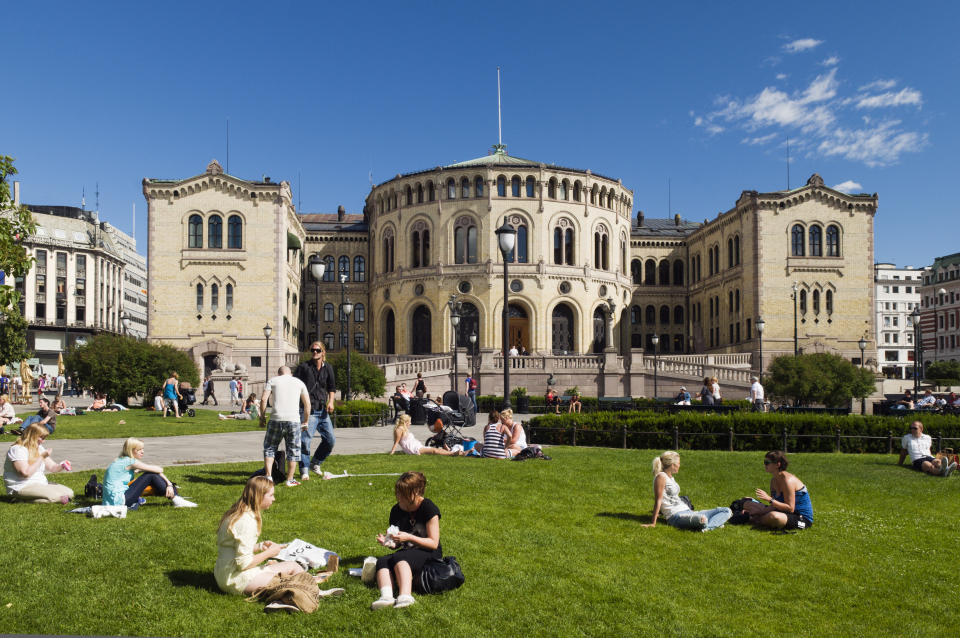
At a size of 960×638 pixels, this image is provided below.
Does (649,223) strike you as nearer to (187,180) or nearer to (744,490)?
(187,180)

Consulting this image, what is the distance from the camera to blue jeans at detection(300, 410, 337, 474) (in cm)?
1277

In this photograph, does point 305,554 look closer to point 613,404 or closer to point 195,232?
point 613,404

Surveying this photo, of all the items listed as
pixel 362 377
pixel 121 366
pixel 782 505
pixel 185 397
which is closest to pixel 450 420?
pixel 782 505

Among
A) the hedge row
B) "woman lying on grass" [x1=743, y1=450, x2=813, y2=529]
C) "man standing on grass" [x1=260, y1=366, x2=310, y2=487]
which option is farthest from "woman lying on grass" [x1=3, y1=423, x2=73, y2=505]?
the hedge row

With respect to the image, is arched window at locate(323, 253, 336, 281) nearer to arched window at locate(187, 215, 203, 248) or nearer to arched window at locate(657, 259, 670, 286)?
arched window at locate(187, 215, 203, 248)

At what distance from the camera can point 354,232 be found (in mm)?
67438

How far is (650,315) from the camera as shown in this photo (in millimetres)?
69312

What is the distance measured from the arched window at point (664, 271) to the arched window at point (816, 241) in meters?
15.1

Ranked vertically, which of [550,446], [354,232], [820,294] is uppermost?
[354,232]

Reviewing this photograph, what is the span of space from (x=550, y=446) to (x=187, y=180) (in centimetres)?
4120

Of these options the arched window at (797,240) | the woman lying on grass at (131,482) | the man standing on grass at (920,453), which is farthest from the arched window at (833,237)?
the woman lying on grass at (131,482)

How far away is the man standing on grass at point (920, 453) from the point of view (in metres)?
15.2

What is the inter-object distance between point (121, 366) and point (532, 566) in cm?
2897

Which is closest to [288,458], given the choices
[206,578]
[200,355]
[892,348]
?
[206,578]
